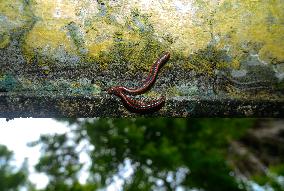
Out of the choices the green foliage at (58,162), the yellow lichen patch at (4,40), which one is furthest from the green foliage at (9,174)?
the yellow lichen patch at (4,40)

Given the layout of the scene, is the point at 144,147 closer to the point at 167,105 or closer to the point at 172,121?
the point at 172,121

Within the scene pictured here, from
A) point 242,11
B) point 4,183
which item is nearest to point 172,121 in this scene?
point 4,183

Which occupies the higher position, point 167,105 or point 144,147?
point 167,105

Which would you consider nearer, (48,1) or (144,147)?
(48,1)

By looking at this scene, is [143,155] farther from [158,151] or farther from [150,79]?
[150,79]

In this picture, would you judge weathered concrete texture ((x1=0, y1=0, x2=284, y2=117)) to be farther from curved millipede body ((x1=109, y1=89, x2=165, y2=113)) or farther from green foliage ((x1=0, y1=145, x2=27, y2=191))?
green foliage ((x1=0, y1=145, x2=27, y2=191))

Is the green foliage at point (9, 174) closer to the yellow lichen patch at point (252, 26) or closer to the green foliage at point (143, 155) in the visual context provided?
the green foliage at point (143, 155)
